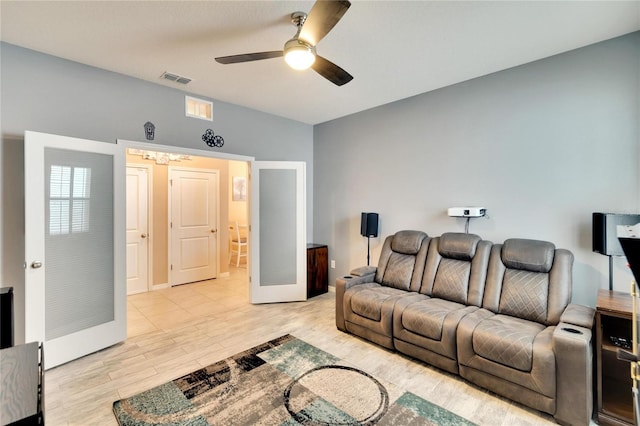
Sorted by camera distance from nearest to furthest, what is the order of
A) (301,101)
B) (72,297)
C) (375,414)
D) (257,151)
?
(375,414), (72,297), (301,101), (257,151)

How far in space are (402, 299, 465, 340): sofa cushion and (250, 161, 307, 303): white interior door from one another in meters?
2.09

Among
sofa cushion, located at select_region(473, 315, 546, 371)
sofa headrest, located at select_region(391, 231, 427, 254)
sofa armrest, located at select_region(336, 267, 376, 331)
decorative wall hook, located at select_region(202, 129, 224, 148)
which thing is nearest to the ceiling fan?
decorative wall hook, located at select_region(202, 129, 224, 148)

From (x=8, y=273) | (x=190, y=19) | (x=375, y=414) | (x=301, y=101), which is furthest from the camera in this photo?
(x=301, y=101)

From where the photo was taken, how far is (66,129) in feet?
9.43

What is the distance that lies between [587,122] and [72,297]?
5.15 meters

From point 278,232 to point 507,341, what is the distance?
313 cm

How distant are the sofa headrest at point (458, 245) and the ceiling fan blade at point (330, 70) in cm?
203

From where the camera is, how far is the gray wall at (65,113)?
8.48 ft

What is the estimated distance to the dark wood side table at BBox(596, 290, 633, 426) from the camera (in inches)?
73.2

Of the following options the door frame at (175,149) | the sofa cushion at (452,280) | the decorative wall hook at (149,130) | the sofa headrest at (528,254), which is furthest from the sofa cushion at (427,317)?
the decorative wall hook at (149,130)

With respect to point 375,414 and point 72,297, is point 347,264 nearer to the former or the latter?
point 375,414

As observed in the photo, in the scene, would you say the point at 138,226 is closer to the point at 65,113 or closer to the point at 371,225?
the point at 65,113

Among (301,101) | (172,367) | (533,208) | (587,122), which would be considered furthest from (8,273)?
(587,122)

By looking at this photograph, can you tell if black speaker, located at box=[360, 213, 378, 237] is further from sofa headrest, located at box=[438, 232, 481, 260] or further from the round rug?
the round rug
